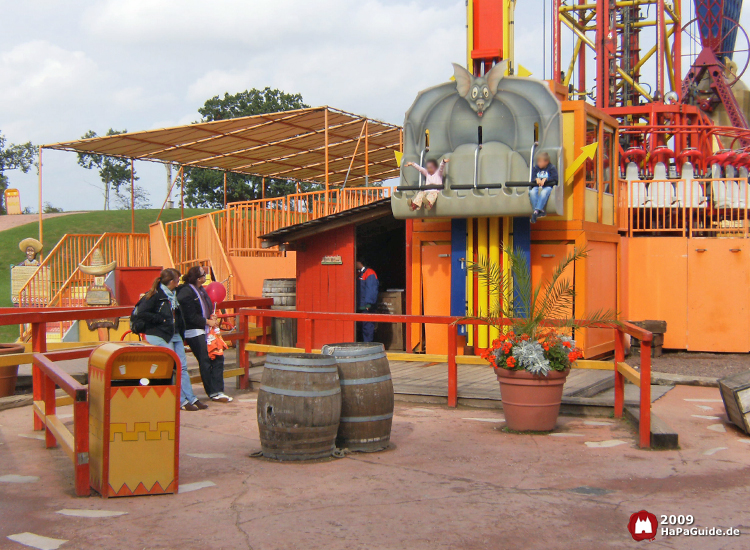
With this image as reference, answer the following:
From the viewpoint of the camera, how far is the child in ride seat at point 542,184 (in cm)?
1081

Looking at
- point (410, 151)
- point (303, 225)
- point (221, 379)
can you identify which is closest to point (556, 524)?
point (221, 379)

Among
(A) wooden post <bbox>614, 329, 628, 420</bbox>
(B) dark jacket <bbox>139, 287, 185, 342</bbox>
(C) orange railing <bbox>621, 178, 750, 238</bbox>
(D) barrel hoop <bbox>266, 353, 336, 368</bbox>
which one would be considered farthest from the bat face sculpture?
(D) barrel hoop <bbox>266, 353, 336, 368</bbox>

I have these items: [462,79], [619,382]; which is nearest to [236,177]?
[462,79]

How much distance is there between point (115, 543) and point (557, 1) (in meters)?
25.6

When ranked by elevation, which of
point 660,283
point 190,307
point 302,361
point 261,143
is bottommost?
point 302,361

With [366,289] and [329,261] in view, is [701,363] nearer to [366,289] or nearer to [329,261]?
[366,289]

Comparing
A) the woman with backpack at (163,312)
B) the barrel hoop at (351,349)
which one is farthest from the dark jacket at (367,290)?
the barrel hoop at (351,349)

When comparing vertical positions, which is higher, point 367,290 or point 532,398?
point 367,290

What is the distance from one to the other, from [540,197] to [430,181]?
1.70m

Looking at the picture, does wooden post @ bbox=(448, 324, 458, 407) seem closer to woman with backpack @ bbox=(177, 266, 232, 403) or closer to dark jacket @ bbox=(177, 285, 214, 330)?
woman with backpack @ bbox=(177, 266, 232, 403)

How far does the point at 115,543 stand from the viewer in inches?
180

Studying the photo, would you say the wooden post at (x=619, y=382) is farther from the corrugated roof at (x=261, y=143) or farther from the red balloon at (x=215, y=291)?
the corrugated roof at (x=261, y=143)

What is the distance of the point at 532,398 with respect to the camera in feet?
25.6

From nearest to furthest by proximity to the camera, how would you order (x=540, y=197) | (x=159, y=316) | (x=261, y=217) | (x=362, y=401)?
(x=362, y=401) → (x=159, y=316) → (x=540, y=197) → (x=261, y=217)
